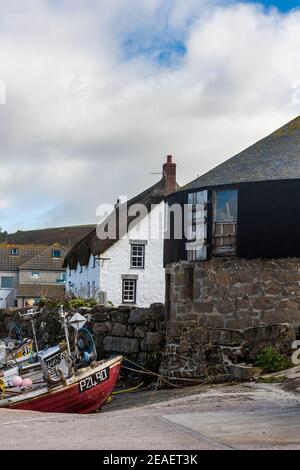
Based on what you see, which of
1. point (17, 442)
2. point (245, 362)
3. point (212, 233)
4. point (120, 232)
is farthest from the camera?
point (120, 232)

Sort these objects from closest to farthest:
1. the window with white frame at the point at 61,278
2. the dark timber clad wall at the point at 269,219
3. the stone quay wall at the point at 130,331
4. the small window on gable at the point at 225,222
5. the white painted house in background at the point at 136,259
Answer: the dark timber clad wall at the point at 269,219 → the small window on gable at the point at 225,222 → the stone quay wall at the point at 130,331 → the white painted house in background at the point at 136,259 → the window with white frame at the point at 61,278

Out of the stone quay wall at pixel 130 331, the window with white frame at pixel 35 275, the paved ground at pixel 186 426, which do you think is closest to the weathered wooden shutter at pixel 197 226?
the stone quay wall at pixel 130 331

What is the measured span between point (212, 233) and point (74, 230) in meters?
71.9

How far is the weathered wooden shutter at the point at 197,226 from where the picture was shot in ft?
70.3

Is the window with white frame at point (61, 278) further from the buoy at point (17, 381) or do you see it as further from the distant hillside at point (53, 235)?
the buoy at point (17, 381)

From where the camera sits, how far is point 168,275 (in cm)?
2305

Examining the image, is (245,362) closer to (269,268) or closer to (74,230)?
(269,268)

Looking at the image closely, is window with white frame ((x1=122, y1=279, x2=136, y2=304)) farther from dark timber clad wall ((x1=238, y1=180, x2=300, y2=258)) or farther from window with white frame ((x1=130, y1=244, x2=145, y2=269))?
dark timber clad wall ((x1=238, y1=180, x2=300, y2=258))

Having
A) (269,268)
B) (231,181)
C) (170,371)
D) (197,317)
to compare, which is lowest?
(170,371)

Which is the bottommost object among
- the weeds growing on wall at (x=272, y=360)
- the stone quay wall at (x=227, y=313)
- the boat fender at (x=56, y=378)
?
the boat fender at (x=56, y=378)

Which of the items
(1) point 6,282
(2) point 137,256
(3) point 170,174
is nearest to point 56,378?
(2) point 137,256

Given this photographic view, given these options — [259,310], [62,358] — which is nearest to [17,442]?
[62,358]

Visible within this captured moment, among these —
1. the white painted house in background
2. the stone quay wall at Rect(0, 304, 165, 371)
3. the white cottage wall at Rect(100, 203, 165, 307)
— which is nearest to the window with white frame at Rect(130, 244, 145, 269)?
the white painted house in background
